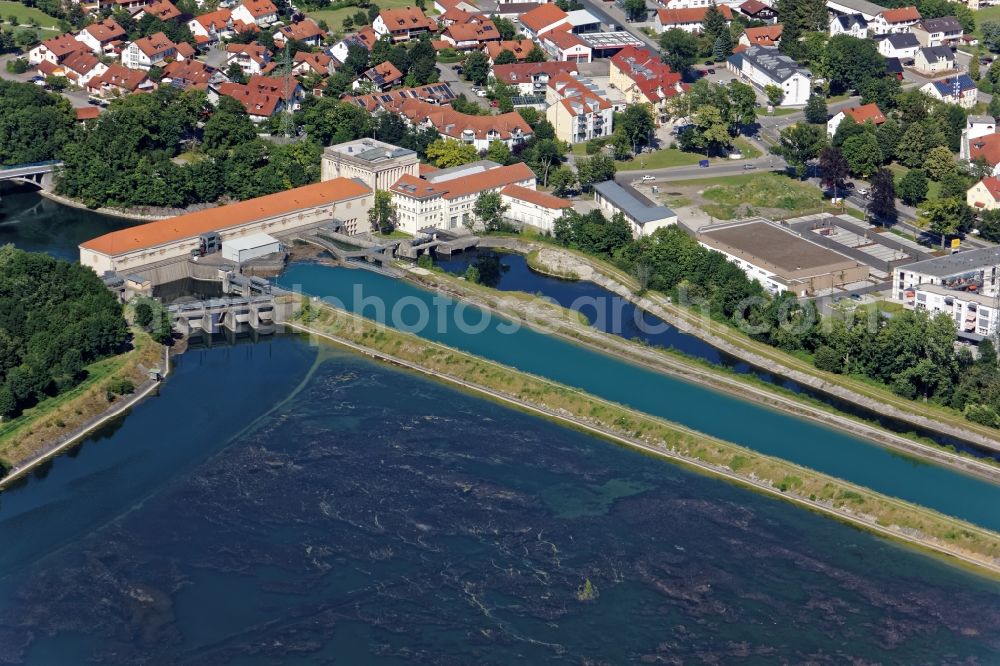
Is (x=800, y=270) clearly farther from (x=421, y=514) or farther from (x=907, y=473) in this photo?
(x=421, y=514)

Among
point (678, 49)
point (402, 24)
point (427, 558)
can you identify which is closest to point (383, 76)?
point (402, 24)

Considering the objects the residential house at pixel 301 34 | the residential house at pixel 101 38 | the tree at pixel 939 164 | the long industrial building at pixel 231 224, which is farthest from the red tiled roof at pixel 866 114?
the residential house at pixel 101 38

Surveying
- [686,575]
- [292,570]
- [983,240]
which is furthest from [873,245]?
[292,570]

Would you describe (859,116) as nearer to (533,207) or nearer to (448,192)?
(533,207)

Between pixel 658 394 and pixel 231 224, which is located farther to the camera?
pixel 231 224

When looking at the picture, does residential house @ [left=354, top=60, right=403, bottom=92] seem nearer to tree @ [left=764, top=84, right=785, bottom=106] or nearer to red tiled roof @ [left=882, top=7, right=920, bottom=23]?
tree @ [left=764, top=84, right=785, bottom=106]
